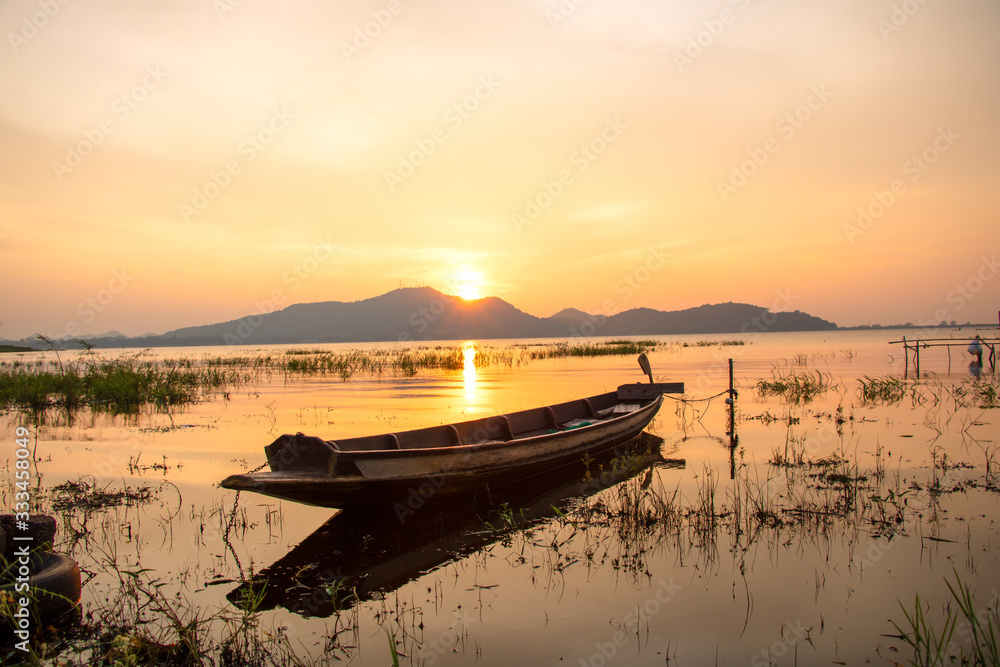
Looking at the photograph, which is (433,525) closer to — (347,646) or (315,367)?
(347,646)

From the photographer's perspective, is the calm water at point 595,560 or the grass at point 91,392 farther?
the grass at point 91,392

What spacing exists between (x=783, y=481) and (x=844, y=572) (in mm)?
3548

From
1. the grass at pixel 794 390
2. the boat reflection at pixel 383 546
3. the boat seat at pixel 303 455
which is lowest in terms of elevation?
the boat reflection at pixel 383 546

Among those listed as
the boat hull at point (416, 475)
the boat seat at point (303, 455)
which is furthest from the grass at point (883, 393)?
the boat seat at point (303, 455)

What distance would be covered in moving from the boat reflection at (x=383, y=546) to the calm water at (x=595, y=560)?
4 centimetres

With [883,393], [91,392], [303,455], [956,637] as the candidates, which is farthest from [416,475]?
[883,393]

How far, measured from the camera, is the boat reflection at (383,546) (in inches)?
231

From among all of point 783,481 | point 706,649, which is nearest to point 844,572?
point 706,649

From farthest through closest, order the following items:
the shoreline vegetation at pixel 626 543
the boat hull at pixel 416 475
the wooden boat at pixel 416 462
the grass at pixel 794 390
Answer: the grass at pixel 794 390 → the wooden boat at pixel 416 462 → the boat hull at pixel 416 475 → the shoreline vegetation at pixel 626 543

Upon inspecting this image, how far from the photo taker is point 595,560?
662 centimetres

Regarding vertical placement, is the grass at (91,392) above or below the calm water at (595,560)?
above

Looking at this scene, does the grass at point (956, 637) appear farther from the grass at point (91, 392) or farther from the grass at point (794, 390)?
the grass at point (91, 392)

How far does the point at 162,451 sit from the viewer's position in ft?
41.9

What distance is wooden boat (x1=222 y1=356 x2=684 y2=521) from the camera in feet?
22.4
